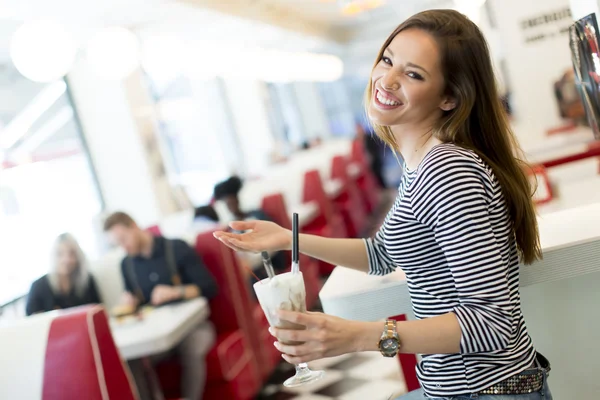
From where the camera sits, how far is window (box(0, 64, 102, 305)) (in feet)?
17.3

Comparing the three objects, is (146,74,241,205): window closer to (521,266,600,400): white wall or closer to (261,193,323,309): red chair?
(261,193,323,309): red chair

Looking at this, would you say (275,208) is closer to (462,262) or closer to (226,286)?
(226,286)

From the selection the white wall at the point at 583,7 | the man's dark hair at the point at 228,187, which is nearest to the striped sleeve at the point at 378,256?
the white wall at the point at 583,7

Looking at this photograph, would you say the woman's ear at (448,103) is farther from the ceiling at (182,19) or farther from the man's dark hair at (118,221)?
the ceiling at (182,19)

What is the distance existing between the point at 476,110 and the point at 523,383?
1.78 feet

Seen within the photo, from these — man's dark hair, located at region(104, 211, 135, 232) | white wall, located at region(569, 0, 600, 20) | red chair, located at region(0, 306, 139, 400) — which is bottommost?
red chair, located at region(0, 306, 139, 400)

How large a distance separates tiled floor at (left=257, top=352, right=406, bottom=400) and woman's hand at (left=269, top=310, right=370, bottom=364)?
8.90 ft

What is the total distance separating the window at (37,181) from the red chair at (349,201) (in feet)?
9.59

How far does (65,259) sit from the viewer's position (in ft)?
12.8

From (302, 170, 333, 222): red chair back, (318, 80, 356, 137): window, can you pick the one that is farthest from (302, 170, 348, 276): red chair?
(318, 80, 356, 137): window

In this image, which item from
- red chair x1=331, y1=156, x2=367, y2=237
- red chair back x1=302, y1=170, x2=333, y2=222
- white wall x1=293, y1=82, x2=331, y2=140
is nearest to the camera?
red chair back x1=302, y1=170, x2=333, y2=222

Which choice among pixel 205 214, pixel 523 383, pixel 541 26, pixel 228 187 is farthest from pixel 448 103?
pixel 541 26

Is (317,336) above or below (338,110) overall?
below

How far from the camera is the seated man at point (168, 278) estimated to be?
359cm
